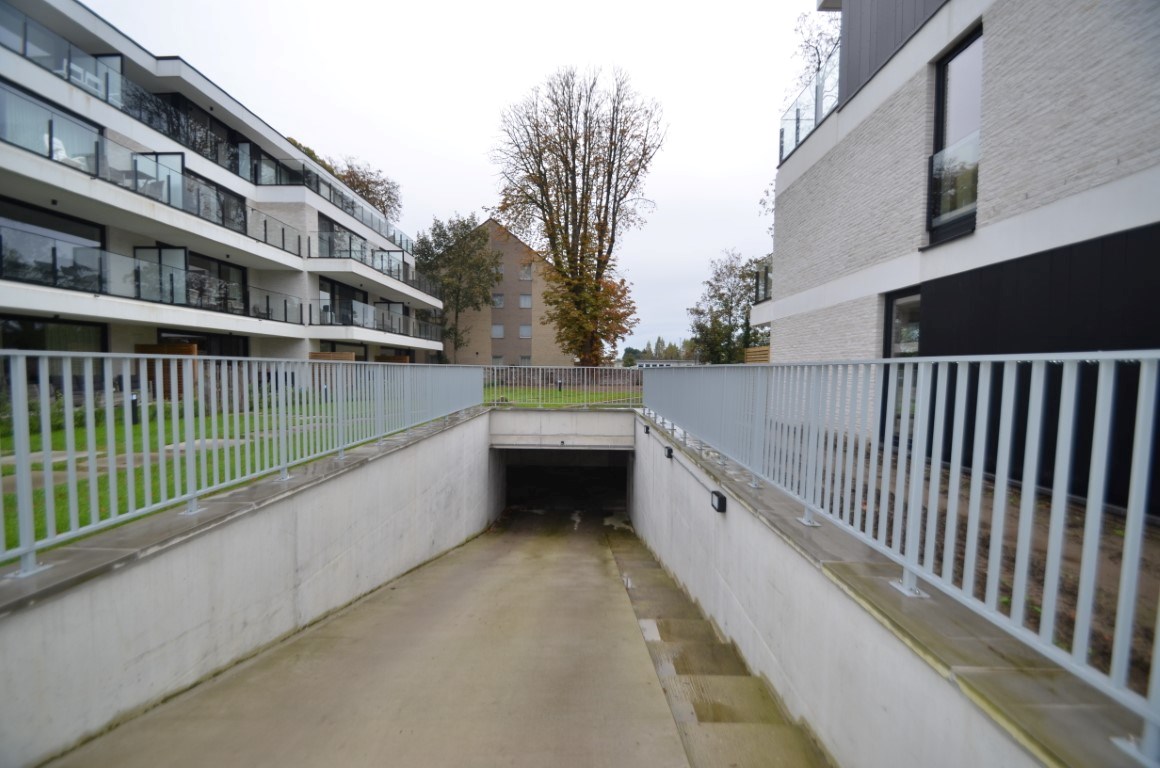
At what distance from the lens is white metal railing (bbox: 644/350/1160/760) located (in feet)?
5.08

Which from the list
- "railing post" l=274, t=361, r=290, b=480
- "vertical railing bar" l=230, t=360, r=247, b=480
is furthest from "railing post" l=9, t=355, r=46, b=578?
"railing post" l=274, t=361, r=290, b=480

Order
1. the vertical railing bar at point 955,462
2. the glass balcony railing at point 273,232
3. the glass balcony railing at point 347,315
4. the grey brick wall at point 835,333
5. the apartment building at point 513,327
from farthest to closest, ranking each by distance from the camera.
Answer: the apartment building at point 513,327 < the glass balcony railing at point 347,315 < the glass balcony railing at point 273,232 < the grey brick wall at point 835,333 < the vertical railing bar at point 955,462

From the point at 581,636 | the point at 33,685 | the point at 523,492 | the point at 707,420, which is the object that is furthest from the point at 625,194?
the point at 33,685

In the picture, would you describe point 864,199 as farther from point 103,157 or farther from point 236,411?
point 103,157

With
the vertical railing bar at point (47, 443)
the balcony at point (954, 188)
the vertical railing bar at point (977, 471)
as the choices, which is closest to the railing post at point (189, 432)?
the vertical railing bar at point (47, 443)

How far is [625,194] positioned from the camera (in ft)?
79.0

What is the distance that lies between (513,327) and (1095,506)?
41414 mm

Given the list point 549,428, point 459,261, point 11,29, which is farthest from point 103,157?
point 459,261

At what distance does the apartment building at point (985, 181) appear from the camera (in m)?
Result: 4.66

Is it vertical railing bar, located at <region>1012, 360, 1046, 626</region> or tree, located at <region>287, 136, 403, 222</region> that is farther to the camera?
tree, located at <region>287, 136, 403, 222</region>

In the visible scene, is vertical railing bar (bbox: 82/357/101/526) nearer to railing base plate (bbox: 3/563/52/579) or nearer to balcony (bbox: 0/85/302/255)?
railing base plate (bbox: 3/563/52/579)

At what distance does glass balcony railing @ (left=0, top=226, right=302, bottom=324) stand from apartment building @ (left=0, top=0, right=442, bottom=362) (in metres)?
0.03

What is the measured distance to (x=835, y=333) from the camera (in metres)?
9.84

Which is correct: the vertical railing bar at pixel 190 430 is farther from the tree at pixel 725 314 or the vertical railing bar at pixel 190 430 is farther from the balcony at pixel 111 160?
the tree at pixel 725 314
